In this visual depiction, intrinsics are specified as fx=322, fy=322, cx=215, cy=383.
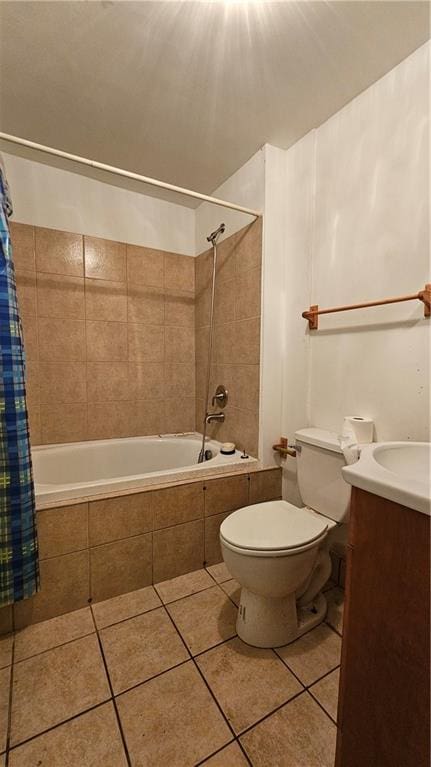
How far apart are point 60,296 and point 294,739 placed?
7.36 feet

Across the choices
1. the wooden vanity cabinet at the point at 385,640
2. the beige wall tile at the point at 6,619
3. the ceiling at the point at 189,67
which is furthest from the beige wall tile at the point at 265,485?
the ceiling at the point at 189,67

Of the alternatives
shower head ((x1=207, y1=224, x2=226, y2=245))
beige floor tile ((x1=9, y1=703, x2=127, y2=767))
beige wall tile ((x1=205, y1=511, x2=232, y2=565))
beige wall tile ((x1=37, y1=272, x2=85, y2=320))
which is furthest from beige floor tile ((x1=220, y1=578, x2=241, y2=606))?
shower head ((x1=207, y1=224, x2=226, y2=245))

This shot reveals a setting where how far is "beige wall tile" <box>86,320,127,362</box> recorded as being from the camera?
6.95 feet

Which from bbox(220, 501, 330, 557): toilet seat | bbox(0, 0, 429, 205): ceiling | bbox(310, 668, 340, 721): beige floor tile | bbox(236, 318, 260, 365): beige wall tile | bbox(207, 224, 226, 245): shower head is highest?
bbox(0, 0, 429, 205): ceiling

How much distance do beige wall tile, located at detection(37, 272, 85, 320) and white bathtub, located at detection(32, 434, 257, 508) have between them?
2.75 feet

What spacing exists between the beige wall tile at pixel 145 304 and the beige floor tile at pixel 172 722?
191 centimetres

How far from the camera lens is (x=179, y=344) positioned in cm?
246

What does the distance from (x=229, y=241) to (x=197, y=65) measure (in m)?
0.87

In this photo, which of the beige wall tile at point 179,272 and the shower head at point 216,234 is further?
the beige wall tile at point 179,272

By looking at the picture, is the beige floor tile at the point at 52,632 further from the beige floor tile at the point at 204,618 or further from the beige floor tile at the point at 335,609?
the beige floor tile at the point at 335,609

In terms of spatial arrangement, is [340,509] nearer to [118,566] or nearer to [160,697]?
[160,697]

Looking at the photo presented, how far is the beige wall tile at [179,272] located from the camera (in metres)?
2.38

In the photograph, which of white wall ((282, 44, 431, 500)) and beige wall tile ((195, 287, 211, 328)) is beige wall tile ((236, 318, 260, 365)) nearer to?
white wall ((282, 44, 431, 500))

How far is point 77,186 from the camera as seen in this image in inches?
79.7
